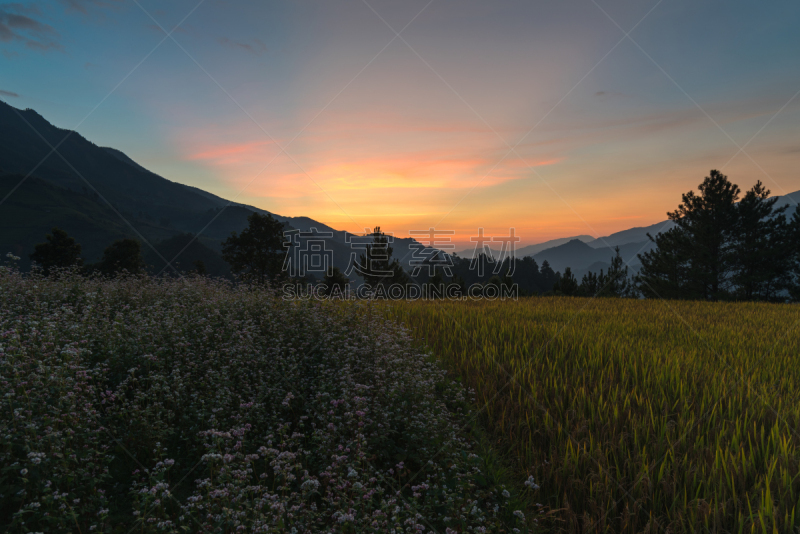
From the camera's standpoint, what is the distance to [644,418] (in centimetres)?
392

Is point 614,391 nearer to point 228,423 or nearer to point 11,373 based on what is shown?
point 228,423

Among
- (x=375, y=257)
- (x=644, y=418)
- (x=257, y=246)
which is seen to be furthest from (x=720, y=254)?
(x=257, y=246)

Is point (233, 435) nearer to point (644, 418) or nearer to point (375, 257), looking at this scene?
point (644, 418)

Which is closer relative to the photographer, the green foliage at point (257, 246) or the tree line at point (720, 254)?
the tree line at point (720, 254)

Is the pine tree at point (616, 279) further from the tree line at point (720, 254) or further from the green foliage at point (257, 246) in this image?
the green foliage at point (257, 246)

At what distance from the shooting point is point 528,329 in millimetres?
8102

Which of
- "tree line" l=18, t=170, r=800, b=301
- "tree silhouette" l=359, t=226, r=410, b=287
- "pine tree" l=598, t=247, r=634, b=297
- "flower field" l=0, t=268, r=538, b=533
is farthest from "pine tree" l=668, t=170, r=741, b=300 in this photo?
"flower field" l=0, t=268, r=538, b=533

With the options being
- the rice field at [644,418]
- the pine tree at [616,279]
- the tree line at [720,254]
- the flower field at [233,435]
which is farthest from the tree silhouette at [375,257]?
the flower field at [233,435]

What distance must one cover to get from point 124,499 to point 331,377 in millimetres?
2321

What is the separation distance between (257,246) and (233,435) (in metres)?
45.9

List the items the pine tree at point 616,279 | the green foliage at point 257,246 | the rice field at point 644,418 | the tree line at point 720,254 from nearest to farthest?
1. the rice field at point 644,418
2. the tree line at point 720,254
3. the pine tree at point 616,279
4. the green foliage at point 257,246

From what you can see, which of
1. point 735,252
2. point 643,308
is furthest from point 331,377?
point 735,252

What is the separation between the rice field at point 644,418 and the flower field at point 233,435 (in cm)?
59

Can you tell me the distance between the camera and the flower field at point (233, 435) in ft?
8.80
